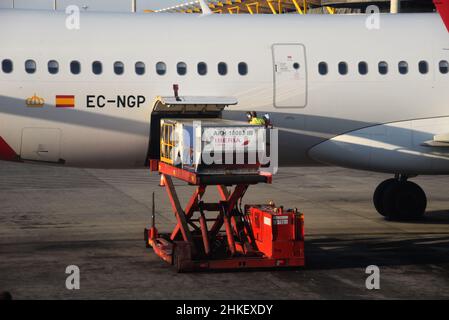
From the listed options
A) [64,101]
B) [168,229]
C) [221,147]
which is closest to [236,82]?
[64,101]

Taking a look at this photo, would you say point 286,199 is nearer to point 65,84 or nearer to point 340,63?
point 340,63

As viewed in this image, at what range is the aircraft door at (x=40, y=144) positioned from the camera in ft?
66.6

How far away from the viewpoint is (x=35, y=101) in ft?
66.1

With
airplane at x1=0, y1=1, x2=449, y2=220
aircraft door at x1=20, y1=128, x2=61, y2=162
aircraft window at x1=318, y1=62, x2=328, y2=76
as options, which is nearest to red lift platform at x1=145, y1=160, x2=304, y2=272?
airplane at x1=0, y1=1, x2=449, y2=220

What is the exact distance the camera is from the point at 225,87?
21.0 metres

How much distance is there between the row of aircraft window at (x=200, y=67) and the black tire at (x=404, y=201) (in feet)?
11.0

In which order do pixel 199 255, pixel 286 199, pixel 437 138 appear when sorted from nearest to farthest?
pixel 199 255 < pixel 437 138 < pixel 286 199

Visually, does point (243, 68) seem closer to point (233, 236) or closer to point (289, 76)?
point (289, 76)

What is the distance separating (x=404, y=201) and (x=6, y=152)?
1004 cm

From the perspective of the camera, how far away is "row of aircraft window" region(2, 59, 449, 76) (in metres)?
20.2

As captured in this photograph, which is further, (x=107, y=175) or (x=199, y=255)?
(x=107, y=175)

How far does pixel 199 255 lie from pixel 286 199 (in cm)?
1036
